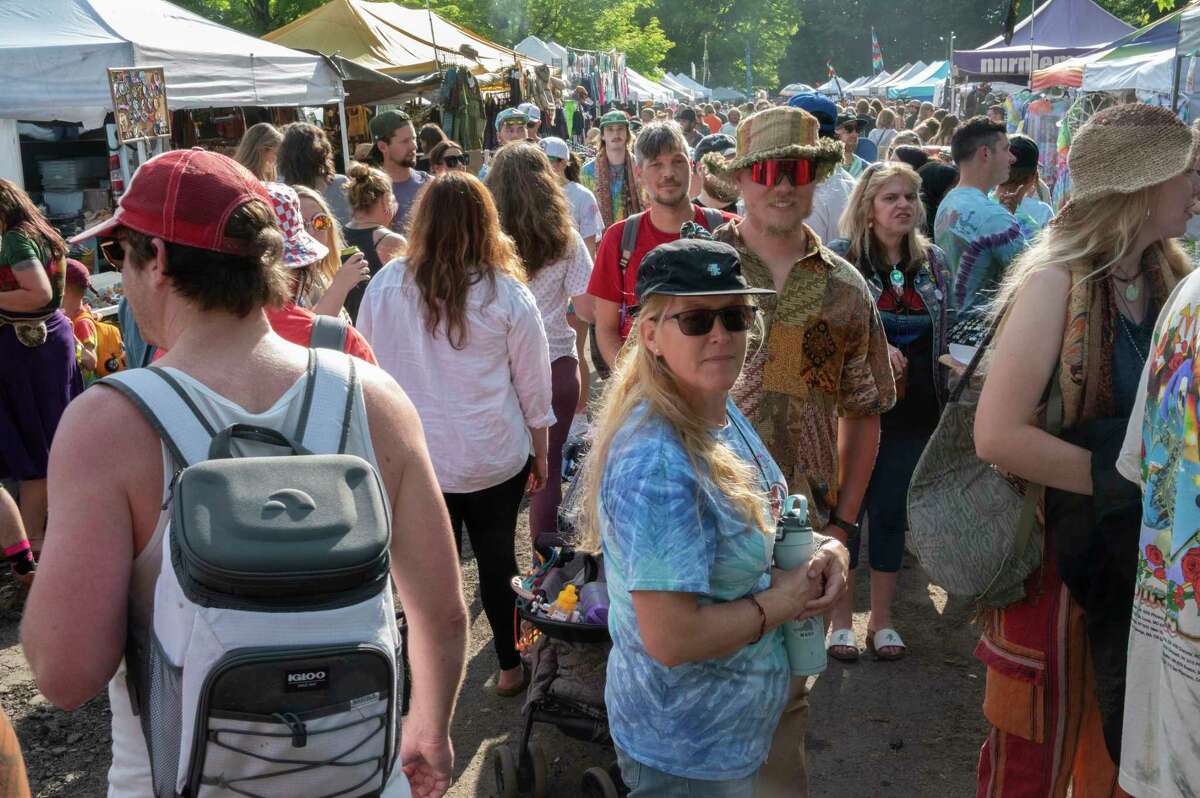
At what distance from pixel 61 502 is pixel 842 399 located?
2432 millimetres

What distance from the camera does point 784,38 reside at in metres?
77.8

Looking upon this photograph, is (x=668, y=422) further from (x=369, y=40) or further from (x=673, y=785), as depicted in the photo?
(x=369, y=40)

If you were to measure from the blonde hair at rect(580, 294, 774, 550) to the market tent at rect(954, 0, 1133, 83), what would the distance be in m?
23.3

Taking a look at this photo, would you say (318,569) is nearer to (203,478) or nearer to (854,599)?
(203,478)

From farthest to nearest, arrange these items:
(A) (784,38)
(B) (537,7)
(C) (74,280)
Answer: (A) (784,38) → (B) (537,7) → (C) (74,280)

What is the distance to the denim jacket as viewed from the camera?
476cm

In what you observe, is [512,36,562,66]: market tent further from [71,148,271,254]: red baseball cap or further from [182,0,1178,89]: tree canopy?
[71,148,271,254]: red baseball cap

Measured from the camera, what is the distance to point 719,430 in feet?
7.86

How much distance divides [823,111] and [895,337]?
1020mm

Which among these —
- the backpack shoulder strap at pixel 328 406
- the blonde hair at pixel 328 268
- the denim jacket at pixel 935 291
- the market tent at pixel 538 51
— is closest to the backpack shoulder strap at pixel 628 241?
the denim jacket at pixel 935 291

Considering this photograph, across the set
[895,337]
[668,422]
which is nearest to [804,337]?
[668,422]

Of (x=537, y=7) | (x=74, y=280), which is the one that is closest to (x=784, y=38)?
(x=537, y=7)

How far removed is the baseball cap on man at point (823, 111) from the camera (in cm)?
435

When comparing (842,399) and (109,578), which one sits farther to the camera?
(842,399)
